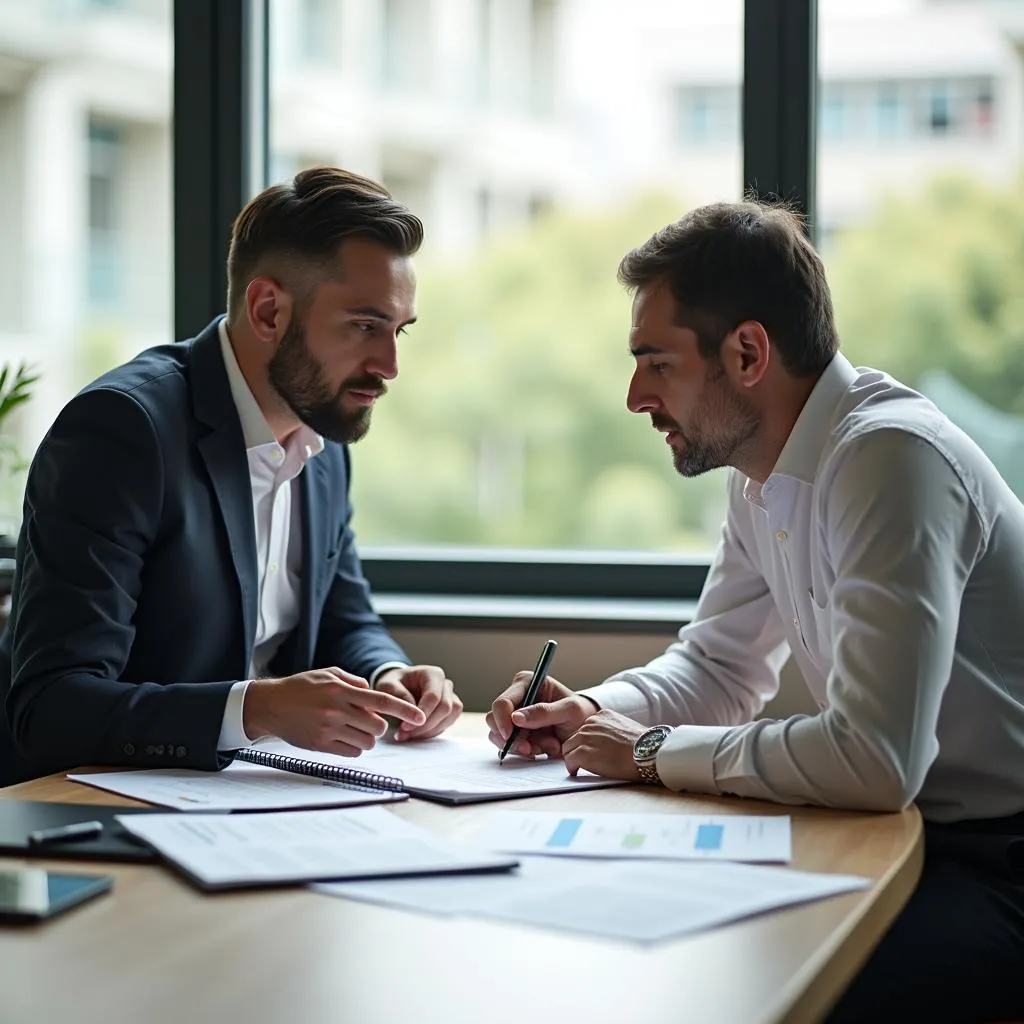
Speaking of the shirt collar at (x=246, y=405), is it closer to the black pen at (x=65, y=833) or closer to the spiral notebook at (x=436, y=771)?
the spiral notebook at (x=436, y=771)

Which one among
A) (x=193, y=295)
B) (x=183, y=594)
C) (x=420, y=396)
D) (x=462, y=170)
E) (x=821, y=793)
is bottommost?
(x=821, y=793)

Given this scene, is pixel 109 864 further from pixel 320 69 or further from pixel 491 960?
pixel 320 69

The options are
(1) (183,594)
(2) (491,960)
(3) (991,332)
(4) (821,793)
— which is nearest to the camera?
(2) (491,960)

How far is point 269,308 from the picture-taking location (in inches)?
85.2

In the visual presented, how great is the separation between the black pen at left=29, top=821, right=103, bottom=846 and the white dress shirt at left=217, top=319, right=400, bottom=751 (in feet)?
2.59

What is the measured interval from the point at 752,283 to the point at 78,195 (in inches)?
78.0

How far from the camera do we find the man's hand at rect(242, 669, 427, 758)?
163cm

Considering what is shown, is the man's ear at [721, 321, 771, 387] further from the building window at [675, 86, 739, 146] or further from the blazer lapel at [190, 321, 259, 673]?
the building window at [675, 86, 739, 146]

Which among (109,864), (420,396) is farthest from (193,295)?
(109,864)

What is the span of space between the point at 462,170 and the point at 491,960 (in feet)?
7.60

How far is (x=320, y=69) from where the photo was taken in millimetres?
3074

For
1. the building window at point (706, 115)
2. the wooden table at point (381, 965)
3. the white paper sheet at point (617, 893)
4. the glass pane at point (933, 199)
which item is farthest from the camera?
the building window at point (706, 115)

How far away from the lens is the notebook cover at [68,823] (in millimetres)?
1232

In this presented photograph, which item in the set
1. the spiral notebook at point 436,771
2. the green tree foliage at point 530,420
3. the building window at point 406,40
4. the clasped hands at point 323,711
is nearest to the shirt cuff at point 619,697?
the spiral notebook at point 436,771
